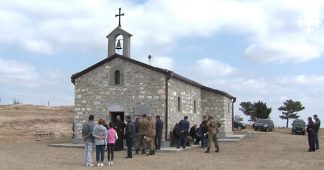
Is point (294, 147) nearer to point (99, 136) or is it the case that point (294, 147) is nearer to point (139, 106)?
point (139, 106)

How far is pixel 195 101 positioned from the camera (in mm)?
28734

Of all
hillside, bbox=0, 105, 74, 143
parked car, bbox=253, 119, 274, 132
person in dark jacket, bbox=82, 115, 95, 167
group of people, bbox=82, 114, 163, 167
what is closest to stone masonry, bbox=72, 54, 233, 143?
group of people, bbox=82, 114, 163, 167

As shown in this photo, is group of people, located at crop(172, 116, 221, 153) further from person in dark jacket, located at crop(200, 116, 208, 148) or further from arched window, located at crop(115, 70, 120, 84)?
arched window, located at crop(115, 70, 120, 84)

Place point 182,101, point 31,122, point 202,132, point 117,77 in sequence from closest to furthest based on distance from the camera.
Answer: point 202,132 → point 117,77 → point 182,101 → point 31,122

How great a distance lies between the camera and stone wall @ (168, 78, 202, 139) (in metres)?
23.6

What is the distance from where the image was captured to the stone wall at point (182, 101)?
77.4ft

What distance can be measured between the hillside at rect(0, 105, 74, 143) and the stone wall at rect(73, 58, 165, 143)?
847 centimetres

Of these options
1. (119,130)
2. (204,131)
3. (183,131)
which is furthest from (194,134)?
(119,130)

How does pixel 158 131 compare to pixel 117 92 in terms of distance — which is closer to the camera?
pixel 158 131

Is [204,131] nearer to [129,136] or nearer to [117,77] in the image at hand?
[129,136]

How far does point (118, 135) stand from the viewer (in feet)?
65.9

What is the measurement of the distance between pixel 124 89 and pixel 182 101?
371 centimetres

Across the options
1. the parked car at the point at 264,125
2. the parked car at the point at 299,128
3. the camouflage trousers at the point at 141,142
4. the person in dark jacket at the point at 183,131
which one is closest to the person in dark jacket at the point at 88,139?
the camouflage trousers at the point at 141,142

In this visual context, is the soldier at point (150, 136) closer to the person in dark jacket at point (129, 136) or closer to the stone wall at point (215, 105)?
the person in dark jacket at point (129, 136)
